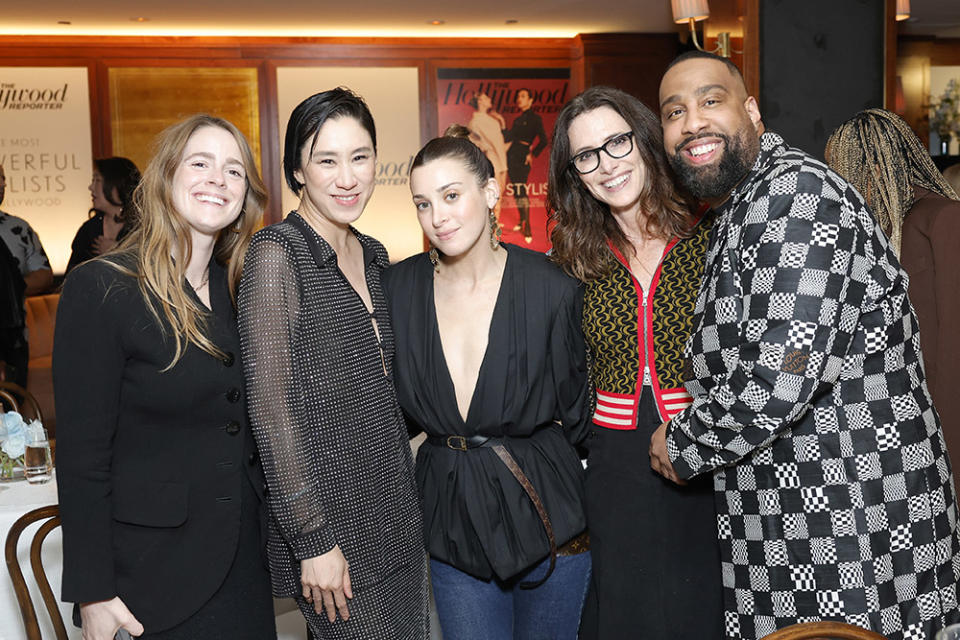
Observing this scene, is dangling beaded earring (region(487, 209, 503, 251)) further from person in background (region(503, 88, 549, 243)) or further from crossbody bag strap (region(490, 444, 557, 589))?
person in background (region(503, 88, 549, 243))

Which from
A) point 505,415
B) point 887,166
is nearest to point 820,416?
point 505,415

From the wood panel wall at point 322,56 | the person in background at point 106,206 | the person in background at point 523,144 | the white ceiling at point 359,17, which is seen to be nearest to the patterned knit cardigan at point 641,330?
the person in background at point 106,206

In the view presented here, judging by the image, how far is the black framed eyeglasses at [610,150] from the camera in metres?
2.21

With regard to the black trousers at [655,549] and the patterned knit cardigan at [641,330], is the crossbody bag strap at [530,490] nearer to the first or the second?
the black trousers at [655,549]

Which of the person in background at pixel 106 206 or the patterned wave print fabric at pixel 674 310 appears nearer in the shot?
the patterned wave print fabric at pixel 674 310

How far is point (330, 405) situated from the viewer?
6.29ft

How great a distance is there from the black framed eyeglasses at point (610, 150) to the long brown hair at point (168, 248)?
811 millimetres

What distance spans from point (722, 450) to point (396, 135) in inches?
291

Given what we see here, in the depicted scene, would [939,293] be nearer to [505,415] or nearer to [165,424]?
[505,415]

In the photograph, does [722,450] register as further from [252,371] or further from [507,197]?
[507,197]

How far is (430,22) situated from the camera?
26.8ft

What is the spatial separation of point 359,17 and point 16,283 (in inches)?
164

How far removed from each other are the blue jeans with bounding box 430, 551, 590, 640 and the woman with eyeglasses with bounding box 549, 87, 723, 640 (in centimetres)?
6

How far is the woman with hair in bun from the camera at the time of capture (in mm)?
2111
